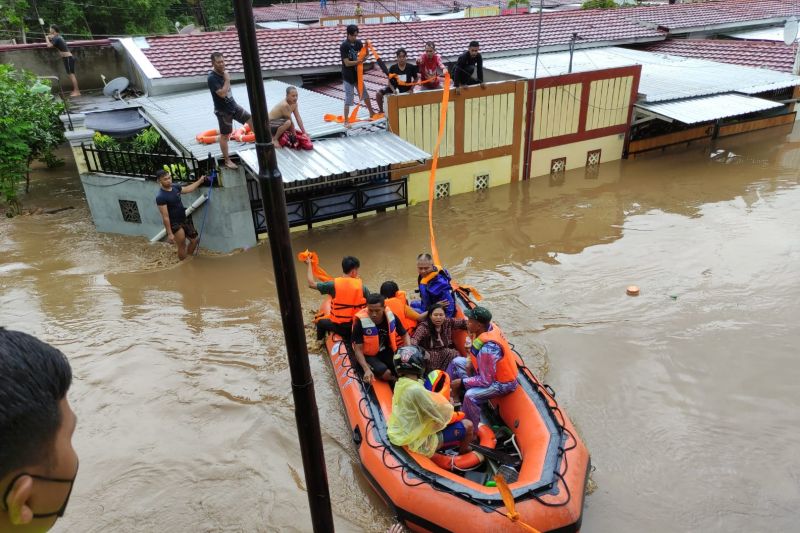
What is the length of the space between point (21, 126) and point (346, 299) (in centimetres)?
874

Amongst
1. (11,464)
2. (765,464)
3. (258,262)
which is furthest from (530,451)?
(258,262)

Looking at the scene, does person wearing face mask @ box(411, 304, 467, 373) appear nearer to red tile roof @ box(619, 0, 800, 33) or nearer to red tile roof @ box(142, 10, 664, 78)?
red tile roof @ box(142, 10, 664, 78)

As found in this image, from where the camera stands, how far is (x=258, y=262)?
945 centimetres

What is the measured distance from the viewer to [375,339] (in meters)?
5.75

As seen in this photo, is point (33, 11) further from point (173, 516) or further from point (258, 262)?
point (173, 516)

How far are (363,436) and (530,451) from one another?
4.99ft

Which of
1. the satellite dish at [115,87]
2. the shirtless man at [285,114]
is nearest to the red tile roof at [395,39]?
the satellite dish at [115,87]

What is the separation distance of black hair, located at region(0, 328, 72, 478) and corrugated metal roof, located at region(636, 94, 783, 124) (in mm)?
13874

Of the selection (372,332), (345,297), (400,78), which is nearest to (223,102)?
(400,78)

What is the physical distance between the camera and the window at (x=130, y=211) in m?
9.98

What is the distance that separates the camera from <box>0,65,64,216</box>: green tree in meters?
10.7

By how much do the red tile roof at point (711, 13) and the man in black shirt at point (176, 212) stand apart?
57.1 ft

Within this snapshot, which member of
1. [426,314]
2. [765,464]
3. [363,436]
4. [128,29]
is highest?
[128,29]

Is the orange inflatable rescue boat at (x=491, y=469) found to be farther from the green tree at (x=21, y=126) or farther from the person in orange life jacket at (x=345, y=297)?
the green tree at (x=21, y=126)
